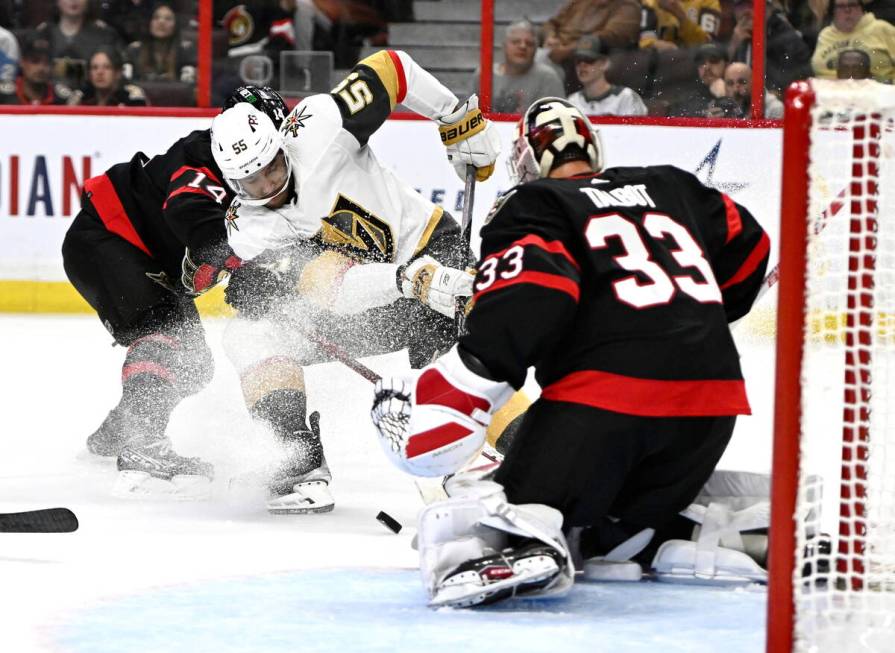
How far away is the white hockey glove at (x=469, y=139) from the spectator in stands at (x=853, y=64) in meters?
2.33

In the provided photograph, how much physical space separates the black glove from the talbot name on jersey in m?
1.15

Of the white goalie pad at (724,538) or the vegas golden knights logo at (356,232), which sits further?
the vegas golden knights logo at (356,232)

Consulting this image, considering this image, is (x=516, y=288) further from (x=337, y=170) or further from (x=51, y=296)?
(x=51, y=296)

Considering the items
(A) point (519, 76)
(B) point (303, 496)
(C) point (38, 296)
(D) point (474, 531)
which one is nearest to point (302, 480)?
(B) point (303, 496)

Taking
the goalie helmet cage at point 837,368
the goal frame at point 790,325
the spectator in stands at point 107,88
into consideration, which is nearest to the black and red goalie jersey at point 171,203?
the goalie helmet cage at point 837,368

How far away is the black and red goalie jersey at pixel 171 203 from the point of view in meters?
3.57

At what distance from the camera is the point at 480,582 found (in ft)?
7.70

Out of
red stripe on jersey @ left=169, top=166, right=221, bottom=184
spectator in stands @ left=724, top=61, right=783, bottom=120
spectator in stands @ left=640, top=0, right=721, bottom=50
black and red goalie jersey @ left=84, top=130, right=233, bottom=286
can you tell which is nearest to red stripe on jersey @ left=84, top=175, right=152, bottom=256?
black and red goalie jersey @ left=84, top=130, right=233, bottom=286

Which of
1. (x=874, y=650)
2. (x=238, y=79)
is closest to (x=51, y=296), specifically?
(x=238, y=79)

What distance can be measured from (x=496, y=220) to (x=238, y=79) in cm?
388

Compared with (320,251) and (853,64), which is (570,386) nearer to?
(320,251)

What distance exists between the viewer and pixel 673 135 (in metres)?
5.89

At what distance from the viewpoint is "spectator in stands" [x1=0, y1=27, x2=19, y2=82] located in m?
6.24

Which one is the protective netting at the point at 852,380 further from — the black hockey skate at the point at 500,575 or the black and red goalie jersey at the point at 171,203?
the black and red goalie jersey at the point at 171,203
